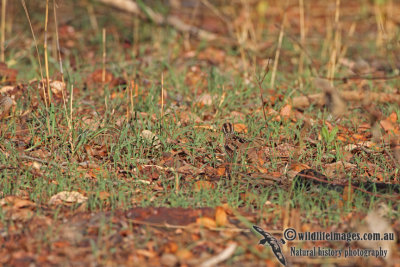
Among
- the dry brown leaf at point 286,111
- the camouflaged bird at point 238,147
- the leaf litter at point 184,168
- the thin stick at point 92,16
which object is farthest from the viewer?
the thin stick at point 92,16

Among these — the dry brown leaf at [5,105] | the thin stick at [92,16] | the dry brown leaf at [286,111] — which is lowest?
the dry brown leaf at [286,111]

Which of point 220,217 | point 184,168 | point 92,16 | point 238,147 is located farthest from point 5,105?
point 92,16

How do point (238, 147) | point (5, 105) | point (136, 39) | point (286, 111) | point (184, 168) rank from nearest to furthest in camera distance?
point (184, 168) → point (238, 147) → point (5, 105) → point (286, 111) → point (136, 39)

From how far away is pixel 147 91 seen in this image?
416 centimetres

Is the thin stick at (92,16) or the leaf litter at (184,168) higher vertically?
the thin stick at (92,16)

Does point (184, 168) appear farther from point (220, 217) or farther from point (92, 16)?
point (92, 16)

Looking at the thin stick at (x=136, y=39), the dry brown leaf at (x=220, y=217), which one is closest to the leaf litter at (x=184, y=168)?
the dry brown leaf at (x=220, y=217)

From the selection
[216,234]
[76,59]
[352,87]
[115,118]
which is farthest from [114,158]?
[352,87]

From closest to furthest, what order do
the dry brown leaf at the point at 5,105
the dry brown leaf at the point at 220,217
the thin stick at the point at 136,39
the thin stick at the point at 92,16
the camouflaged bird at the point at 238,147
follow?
1. the dry brown leaf at the point at 220,217
2. the camouflaged bird at the point at 238,147
3. the dry brown leaf at the point at 5,105
4. the thin stick at the point at 136,39
5. the thin stick at the point at 92,16

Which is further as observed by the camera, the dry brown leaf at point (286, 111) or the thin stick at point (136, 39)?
→ the thin stick at point (136, 39)

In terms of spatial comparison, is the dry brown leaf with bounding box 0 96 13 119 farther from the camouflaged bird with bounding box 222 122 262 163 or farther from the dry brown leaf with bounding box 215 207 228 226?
the dry brown leaf with bounding box 215 207 228 226

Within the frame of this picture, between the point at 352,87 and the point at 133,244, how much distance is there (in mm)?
2842

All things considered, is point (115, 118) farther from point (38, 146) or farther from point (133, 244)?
point (133, 244)

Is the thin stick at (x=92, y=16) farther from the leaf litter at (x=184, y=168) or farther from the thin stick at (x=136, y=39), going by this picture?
the leaf litter at (x=184, y=168)
